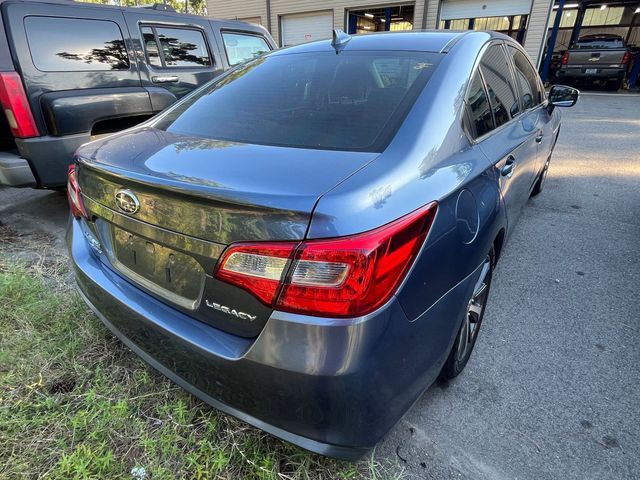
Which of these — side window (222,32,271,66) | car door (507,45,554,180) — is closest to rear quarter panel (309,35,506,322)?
car door (507,45,554,180)

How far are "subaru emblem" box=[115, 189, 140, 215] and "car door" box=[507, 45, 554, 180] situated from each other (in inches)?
98.0

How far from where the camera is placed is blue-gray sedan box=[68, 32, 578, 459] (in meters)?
1.13

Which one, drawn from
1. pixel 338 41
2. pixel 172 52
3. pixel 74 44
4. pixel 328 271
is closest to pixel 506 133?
pixel 338 41

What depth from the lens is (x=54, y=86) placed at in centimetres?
342

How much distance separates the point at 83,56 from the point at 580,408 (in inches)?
178

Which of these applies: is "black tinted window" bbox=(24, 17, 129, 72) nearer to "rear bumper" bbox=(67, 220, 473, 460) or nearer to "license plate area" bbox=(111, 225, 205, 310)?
"license plate area" bbox=(111, 225, 205, 310)

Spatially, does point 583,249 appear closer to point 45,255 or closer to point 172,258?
point 172,258

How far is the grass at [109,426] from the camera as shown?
5.10 ft

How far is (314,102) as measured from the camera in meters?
1.83

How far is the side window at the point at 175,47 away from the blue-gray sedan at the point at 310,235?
9.10 ft

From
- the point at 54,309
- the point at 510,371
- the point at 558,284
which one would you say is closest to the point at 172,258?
the point at 54,309

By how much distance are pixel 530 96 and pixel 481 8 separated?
1348 centimetres

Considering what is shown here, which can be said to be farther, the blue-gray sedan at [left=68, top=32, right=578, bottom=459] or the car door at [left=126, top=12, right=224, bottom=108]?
the car door at [left=126, top=12, right=224, bottom=108]

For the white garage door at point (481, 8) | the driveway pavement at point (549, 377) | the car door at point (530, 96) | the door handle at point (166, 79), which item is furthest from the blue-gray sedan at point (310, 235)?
the white garage door at point (481, 8)
